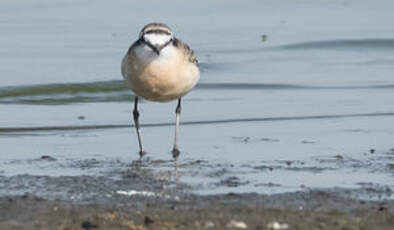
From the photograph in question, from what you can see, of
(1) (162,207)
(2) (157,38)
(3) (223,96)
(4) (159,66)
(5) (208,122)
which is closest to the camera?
(1) (162,207)

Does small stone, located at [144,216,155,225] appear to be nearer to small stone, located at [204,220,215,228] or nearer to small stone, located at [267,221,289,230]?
small stone, located at [204,220,215,228]

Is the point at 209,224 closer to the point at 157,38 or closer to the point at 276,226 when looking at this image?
the point at 276,226

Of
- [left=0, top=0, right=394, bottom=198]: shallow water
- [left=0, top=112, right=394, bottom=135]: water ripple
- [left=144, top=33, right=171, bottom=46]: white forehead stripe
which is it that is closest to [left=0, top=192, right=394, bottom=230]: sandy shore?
[left=0, top=0, right=394, bottom=198]: shallow water

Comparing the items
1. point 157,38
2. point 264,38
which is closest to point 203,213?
point 157,38

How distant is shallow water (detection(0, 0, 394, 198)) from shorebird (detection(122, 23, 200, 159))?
55cm

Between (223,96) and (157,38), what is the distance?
4559 millimetres

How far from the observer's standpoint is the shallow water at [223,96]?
9594 millimetres

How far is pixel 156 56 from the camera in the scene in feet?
33.0

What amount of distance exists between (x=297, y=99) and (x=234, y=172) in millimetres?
4533

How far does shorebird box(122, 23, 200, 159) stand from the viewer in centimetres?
975

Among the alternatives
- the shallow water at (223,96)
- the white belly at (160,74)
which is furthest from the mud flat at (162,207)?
the white belly at (160,74)

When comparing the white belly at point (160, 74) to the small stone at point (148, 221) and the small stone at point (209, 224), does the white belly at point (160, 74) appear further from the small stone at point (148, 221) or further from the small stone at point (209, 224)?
the small stone at point (209, 224)

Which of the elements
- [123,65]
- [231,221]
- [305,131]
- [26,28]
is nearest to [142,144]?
[123,65]

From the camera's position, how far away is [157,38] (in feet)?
31.9
